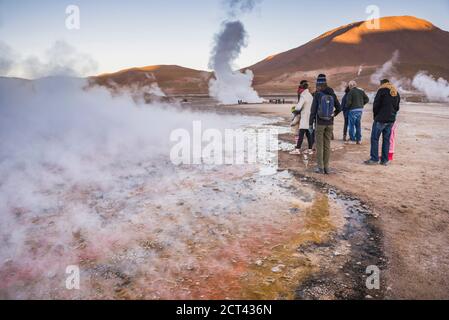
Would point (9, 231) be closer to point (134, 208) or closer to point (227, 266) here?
point (134, 208)

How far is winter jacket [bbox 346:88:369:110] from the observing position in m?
9.10

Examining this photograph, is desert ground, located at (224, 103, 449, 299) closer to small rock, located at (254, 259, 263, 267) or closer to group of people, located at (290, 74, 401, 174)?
group of people, located at (290, 74, 401, 174)

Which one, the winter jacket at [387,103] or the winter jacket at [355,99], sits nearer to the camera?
the winter jacket at [387,103]

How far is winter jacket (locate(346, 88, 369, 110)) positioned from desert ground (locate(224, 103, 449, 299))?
3.85 ft

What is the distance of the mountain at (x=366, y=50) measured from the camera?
8044 centimetres

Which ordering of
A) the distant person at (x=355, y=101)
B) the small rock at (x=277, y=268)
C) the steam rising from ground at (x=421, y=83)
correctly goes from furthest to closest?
1. the steam rising from ground at (x=421, y=83)
2. the distant person at (x=355, y=101)
3. the small rock at (x=277, y=268)

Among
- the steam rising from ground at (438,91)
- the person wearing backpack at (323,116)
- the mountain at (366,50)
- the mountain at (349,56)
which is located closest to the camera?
the person wearing backpack at (323,116)

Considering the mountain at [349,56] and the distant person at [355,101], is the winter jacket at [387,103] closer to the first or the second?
the distant person at [355,101]

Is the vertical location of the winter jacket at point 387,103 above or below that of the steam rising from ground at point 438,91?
below

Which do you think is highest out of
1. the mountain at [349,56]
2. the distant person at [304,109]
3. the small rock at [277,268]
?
the mountain at [349,56]

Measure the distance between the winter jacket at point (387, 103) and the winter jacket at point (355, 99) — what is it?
2358mm

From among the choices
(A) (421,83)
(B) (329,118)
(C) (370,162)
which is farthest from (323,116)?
(A) (421,83)

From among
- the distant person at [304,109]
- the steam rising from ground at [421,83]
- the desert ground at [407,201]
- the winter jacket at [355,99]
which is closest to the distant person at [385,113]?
the desert ground at [407,201]

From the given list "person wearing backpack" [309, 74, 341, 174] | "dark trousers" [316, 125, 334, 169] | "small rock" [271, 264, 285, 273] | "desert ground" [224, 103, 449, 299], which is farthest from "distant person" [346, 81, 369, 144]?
"small rock" [271, 264, 285, 273]
